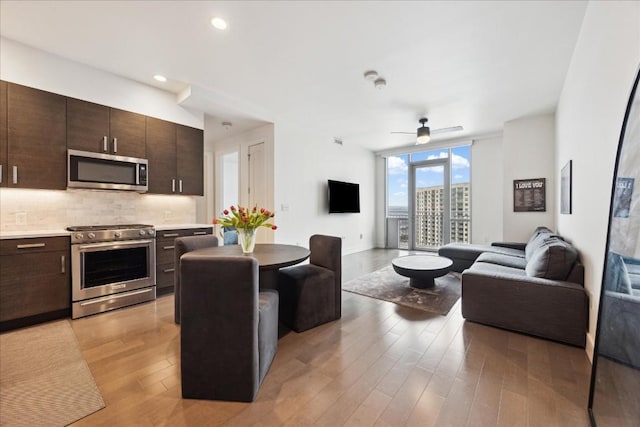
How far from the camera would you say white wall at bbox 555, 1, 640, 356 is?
1.45 meters

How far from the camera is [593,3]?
201 cm

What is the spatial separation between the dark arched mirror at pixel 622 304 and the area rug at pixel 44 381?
8.69 ft

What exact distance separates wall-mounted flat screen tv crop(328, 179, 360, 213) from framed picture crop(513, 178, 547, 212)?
326 cm

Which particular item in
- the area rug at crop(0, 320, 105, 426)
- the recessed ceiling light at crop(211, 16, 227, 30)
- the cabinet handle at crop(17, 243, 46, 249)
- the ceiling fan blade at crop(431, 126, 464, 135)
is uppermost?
the recessed ceiling light at crop(211, 16, 227, 30)

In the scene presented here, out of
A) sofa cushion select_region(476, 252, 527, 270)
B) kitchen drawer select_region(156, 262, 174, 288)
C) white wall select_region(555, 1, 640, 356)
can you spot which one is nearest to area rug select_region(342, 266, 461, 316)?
sofa cushion select_region(476, 252, 527, 270)

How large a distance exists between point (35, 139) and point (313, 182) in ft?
13.4

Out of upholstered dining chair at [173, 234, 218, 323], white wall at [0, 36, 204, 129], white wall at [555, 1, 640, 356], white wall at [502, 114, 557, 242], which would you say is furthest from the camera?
white wall at [502, 114, 557, 242]

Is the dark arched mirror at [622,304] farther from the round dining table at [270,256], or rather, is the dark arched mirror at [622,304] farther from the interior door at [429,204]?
the interior door at [429,204]

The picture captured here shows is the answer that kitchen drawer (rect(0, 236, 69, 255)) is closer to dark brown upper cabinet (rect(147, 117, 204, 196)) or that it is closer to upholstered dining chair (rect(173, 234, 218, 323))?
dark brown upper cabinet (rect(147, 117, 204, 196))

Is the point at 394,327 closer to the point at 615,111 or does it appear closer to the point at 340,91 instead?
the point at 615,111

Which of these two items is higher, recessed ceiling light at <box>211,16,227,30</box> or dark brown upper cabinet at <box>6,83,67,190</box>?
recessed ceiling light at <box>211,16,227,30</box>

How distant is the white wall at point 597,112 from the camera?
145cm

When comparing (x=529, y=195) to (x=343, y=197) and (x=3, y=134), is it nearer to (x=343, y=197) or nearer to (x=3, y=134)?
(x=343, y=197)

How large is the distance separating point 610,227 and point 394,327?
1.76m
